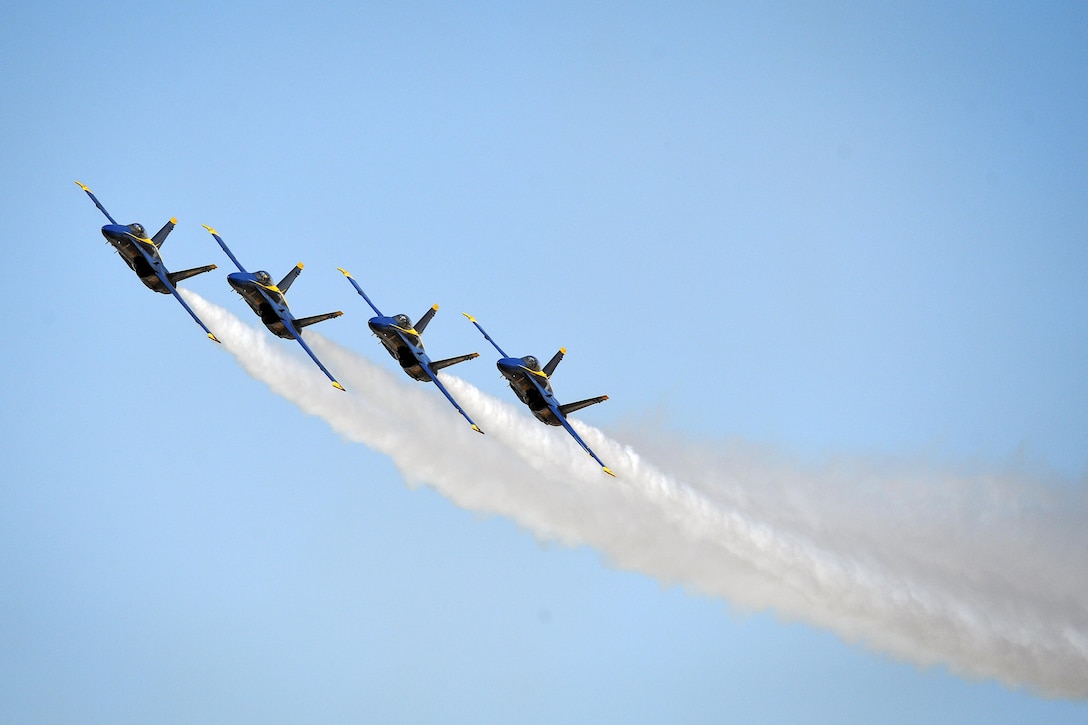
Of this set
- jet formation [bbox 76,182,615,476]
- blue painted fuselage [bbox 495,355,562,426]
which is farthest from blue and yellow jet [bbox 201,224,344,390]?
blue painted fuselage [bbox 495,355,562,426]

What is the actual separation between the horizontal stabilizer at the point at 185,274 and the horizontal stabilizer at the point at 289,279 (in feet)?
14.0

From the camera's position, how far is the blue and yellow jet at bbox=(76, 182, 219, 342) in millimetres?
98438

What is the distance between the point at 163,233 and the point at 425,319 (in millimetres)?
16665

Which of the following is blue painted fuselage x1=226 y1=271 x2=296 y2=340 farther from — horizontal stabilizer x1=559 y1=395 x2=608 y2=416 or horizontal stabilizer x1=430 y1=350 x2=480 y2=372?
horizontal stabilizer x1=559 y1=395 x2=608 y2=416

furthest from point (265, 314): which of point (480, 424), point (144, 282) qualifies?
point (480, 424)

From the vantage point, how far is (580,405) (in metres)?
101

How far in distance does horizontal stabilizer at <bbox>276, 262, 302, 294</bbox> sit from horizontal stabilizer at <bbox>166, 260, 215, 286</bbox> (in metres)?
4.26

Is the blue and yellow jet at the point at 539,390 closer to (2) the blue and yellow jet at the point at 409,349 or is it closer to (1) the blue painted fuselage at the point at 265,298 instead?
(2) the blue and yellow jet at the point at 409,349

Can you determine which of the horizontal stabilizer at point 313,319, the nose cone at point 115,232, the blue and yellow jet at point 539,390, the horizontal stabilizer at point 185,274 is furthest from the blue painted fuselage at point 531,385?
the nose cone at point 115,232

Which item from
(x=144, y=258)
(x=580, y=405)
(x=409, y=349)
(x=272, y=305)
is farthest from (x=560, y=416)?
(x=144, y=258)

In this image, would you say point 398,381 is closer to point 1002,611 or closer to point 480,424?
point 480,424

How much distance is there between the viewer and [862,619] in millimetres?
99750

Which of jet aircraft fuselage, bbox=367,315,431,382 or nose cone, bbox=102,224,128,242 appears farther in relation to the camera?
jet aircraft fuselage, bbox=367,315,431,382

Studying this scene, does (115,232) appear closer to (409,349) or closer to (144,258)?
Answer: (144,258)
